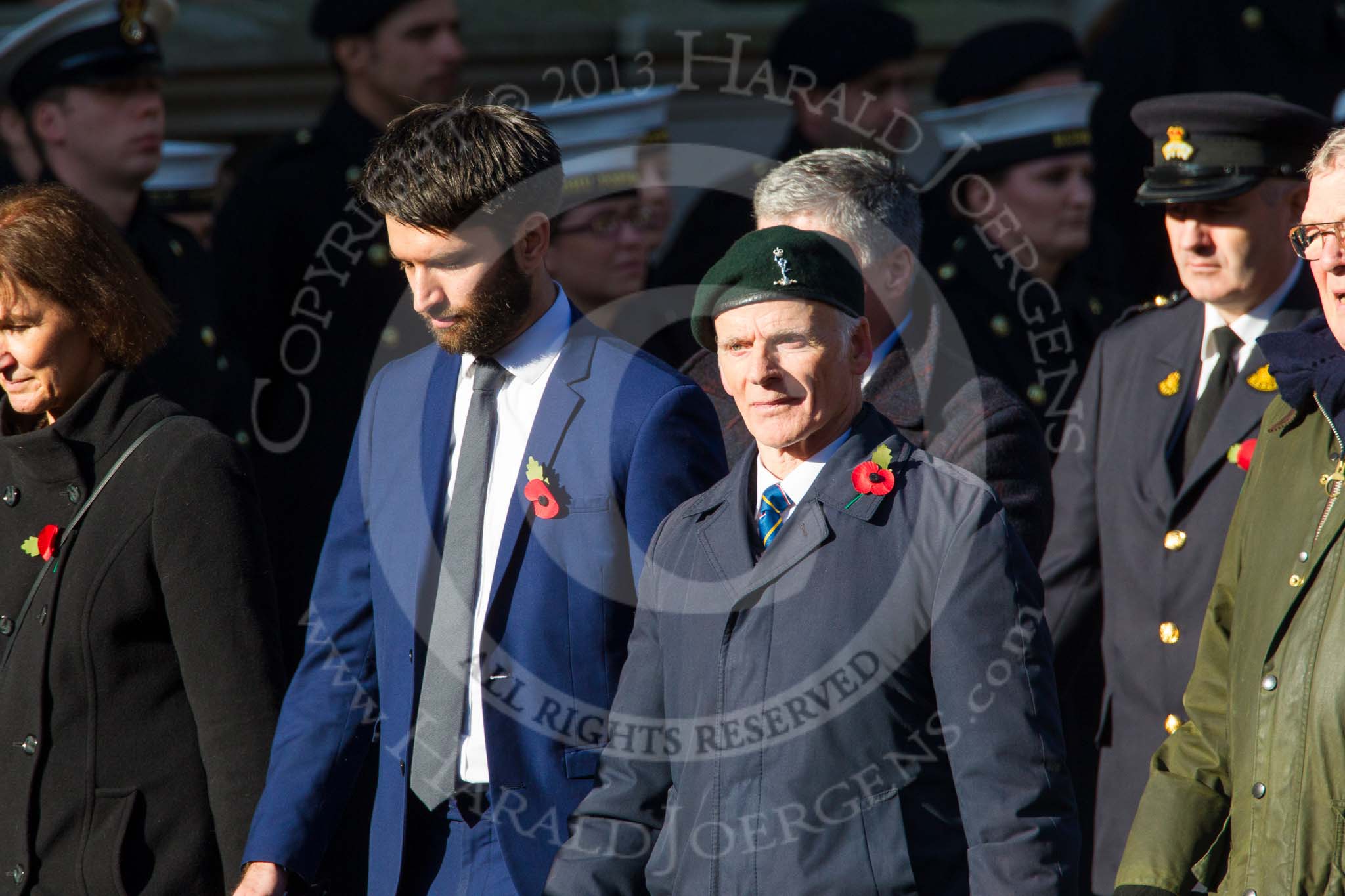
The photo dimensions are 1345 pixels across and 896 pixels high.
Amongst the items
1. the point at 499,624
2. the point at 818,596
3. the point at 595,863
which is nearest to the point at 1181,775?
the point at 818,596

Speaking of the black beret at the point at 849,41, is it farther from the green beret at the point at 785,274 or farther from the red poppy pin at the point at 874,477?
the red poppy pin at the point at 874,477

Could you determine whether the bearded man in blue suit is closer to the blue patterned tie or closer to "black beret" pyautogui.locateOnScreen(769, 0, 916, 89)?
the blue patterned tie

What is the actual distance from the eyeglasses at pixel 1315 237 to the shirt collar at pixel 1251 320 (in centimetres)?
110

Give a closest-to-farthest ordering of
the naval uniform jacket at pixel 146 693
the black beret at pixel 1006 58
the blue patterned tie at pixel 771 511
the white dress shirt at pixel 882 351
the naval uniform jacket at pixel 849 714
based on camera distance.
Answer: the naval uniform jacket at pixel 849 714 < the blue patterned tie at pixel 771 511 < the naval uniform jacket at pixel 146 693 < the white dress shirt at pixel 882 351 < the black beret at pixel 1006 58

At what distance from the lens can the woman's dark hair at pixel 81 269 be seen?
3.46 meters

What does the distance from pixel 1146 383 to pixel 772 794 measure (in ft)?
6.04

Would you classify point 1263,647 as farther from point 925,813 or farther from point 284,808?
point 284,808

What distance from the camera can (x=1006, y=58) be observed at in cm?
590

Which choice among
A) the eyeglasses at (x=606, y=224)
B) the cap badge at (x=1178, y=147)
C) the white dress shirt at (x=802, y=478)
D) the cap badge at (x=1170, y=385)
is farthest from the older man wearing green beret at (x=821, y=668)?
the eyeglasses at (x=606, y=224)

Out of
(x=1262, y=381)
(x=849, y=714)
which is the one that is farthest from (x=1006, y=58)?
(x=849, y=714)

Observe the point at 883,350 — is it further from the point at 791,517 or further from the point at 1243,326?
the point at 791,517

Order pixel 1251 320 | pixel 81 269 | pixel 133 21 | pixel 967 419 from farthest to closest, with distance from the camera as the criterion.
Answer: pixel 133 21 < pixel 1251 320 < pixel 967 419 < pixel 81 269

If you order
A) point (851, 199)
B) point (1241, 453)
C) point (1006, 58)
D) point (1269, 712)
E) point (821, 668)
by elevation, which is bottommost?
point (1269, 712)

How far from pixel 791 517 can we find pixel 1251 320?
161 centimetres
